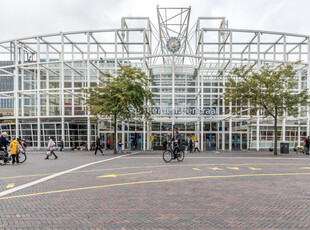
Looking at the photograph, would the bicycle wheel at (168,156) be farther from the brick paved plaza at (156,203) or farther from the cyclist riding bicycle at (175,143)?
the brick paved plaza at (156,203)

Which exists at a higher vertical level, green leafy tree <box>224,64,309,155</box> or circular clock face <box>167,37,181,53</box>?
circular clock face <box>167,37,181,53</box>

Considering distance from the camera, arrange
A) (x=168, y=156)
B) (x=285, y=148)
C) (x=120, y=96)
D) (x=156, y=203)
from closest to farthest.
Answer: (x=156, y=203), (x=168, y=156), (x=120, y=96), (x=285, y=148)

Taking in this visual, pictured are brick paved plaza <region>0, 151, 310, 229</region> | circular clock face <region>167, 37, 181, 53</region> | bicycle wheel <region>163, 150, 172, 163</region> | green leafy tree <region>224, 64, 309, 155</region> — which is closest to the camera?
brick paved plaza <region>0, 151, 310, 229</region>

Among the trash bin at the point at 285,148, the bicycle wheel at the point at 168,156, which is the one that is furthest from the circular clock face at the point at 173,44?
the bicycle wheel at the point at 168,156

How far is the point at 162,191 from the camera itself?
706 cm

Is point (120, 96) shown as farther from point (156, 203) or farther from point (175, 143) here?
point (156, 203)

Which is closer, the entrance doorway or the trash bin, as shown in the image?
the trash bin

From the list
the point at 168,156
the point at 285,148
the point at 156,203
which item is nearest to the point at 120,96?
the point at 168,156

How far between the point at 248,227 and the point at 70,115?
2734 centimetres

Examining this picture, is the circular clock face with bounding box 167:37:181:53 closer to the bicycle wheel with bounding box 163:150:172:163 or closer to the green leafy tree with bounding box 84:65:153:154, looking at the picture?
the green leafy tree with bounding box 84:65:153:154

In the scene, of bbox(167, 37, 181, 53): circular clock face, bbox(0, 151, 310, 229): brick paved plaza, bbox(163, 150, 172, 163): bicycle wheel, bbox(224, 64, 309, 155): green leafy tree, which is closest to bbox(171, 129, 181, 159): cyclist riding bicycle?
bbox(163, 150, 172, 163): bicycle wheel

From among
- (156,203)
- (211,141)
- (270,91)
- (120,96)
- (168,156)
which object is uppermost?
(270,91)

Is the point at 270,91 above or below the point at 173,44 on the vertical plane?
below

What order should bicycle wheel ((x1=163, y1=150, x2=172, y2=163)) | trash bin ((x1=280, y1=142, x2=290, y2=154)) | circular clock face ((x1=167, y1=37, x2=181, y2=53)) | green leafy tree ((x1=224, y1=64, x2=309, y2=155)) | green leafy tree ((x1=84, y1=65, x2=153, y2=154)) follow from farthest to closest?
1. circular clock face ((x1=167, y1=37, x2=181, y2=53))
2. trash bin ((x1=280, y1=142, x2=290, y2=154))
3. green leafy tree ((x1=84, y1=65, x2=153, y2=154))
4. green leafy tree ((x1=224, y1=64, x2=309, y2=155))
5. bicycle wheel ((x1=163, y1=150, x2=172, y2=163))
